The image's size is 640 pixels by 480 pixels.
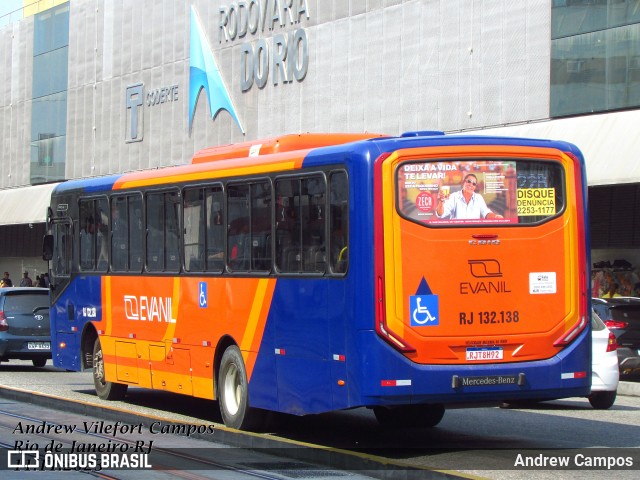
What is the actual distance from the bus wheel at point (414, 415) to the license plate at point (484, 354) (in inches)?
109

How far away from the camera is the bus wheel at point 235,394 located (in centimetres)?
1356

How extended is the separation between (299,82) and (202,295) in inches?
869

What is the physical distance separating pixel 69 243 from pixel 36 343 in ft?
17.6

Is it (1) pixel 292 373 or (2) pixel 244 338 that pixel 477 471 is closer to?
(1) pixel 292 373

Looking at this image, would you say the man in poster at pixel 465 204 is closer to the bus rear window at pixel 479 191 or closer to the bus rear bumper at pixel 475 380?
the bus rear window at pixel 479 191

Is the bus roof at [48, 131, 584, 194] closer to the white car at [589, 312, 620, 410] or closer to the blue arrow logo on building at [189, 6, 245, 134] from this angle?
the white car at [589, 312, 620, 410]

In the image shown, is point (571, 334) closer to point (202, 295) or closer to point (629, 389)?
point (202, 295)

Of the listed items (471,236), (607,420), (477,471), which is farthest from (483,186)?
(607,420)

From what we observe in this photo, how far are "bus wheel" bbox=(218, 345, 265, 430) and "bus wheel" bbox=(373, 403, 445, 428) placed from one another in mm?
1461

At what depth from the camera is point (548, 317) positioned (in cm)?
1165

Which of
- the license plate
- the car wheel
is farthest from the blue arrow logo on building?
the license plate

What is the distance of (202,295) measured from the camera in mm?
14562

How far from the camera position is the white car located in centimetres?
1706

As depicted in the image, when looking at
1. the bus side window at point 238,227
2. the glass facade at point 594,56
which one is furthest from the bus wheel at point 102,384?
the glass facade at point 594,56
